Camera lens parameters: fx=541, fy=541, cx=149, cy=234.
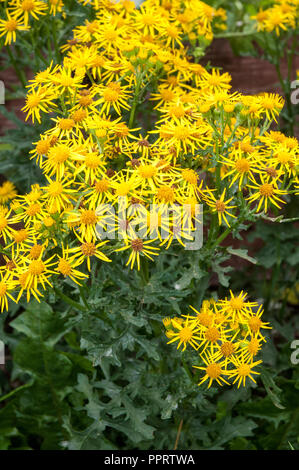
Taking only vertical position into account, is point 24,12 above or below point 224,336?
above

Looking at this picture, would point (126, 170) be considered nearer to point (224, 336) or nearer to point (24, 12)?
point (224, 336)

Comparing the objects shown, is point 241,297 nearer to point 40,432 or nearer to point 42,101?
point 42,101

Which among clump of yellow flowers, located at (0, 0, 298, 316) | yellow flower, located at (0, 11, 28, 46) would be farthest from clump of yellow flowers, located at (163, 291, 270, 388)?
yellow flower, located at (0, 11, 28, 46)

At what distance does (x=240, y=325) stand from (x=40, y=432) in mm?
945

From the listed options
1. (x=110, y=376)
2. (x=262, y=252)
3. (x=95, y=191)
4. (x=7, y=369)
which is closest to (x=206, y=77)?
(x=95, y=191)

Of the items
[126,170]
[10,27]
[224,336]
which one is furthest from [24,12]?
[224,336]

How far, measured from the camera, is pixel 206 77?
151 centimetres

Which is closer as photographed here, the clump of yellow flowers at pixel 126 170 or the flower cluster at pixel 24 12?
the clump of yellow flowers at pixel 126 170

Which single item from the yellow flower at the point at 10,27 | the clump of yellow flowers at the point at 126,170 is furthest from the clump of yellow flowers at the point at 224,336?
the yellow flower at the point at 10,27

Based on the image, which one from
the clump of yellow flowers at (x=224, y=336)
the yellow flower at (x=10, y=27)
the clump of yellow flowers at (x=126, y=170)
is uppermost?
the yellow flower at (x=10, y=27)

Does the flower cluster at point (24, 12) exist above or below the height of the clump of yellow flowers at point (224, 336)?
above

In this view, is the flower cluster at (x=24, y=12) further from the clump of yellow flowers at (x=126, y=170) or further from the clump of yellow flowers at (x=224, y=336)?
the clump of yellow flowers at (x=224, y=336)

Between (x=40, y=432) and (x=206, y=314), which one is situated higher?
(x=206, y=314)

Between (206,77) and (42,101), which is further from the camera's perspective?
(206,77)
